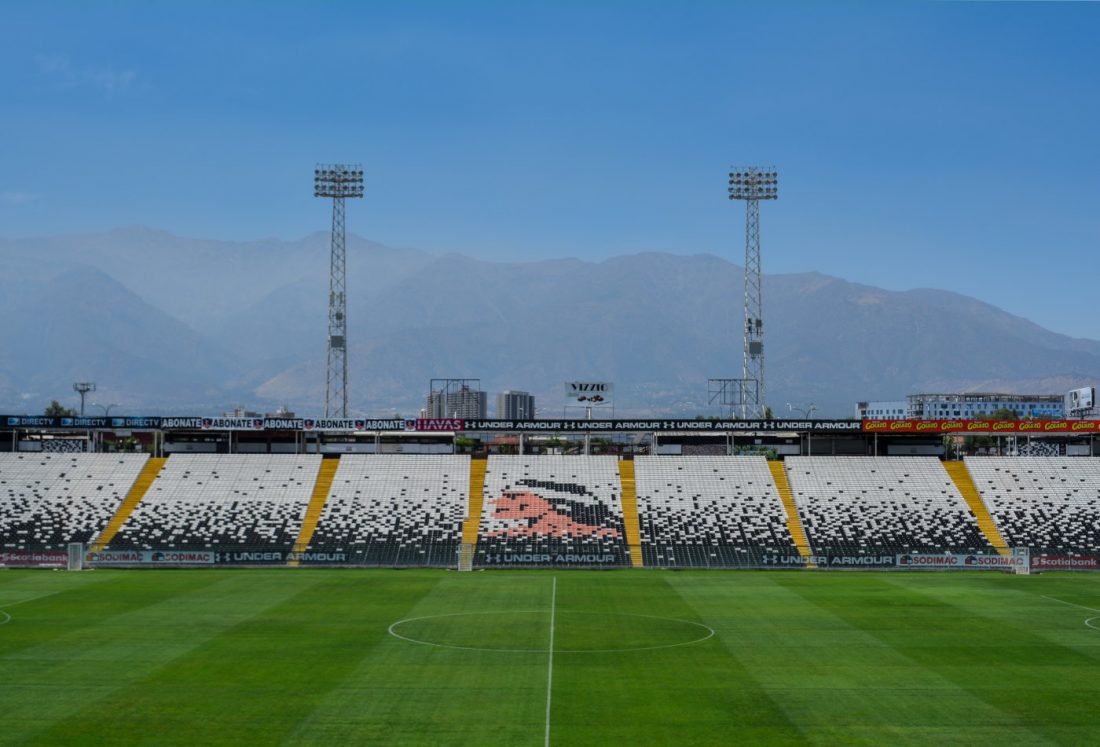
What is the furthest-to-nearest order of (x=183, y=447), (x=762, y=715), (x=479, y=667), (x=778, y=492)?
(x=183, y=447), (x=778, y=492), (x=479, y=667), (x=762, y=715)

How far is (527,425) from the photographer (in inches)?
3415

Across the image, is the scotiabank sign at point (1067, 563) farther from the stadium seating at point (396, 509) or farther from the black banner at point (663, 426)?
the stadium seating at point (396, 509)

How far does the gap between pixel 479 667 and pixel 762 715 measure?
32.6ft

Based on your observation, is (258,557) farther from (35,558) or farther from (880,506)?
(880,506)

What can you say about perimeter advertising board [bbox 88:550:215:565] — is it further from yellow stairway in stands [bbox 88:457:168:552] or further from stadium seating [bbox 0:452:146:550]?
stadium seating [bbox 0:452:146:550]

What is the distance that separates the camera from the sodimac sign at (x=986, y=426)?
84.9 meters

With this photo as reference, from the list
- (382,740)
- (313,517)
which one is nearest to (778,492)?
(313,517)

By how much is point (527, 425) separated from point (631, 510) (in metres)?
12.3

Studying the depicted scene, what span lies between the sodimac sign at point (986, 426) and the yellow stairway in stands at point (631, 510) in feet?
57.8

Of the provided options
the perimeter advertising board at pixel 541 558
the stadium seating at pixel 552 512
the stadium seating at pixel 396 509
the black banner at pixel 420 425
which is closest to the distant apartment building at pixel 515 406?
the black banner at pixel 420 425

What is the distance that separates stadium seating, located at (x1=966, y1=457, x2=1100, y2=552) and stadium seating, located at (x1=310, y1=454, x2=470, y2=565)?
35.6 m

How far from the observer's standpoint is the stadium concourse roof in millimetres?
85750

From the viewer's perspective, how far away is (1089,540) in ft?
242

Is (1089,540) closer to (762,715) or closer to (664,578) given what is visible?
(664,578)
